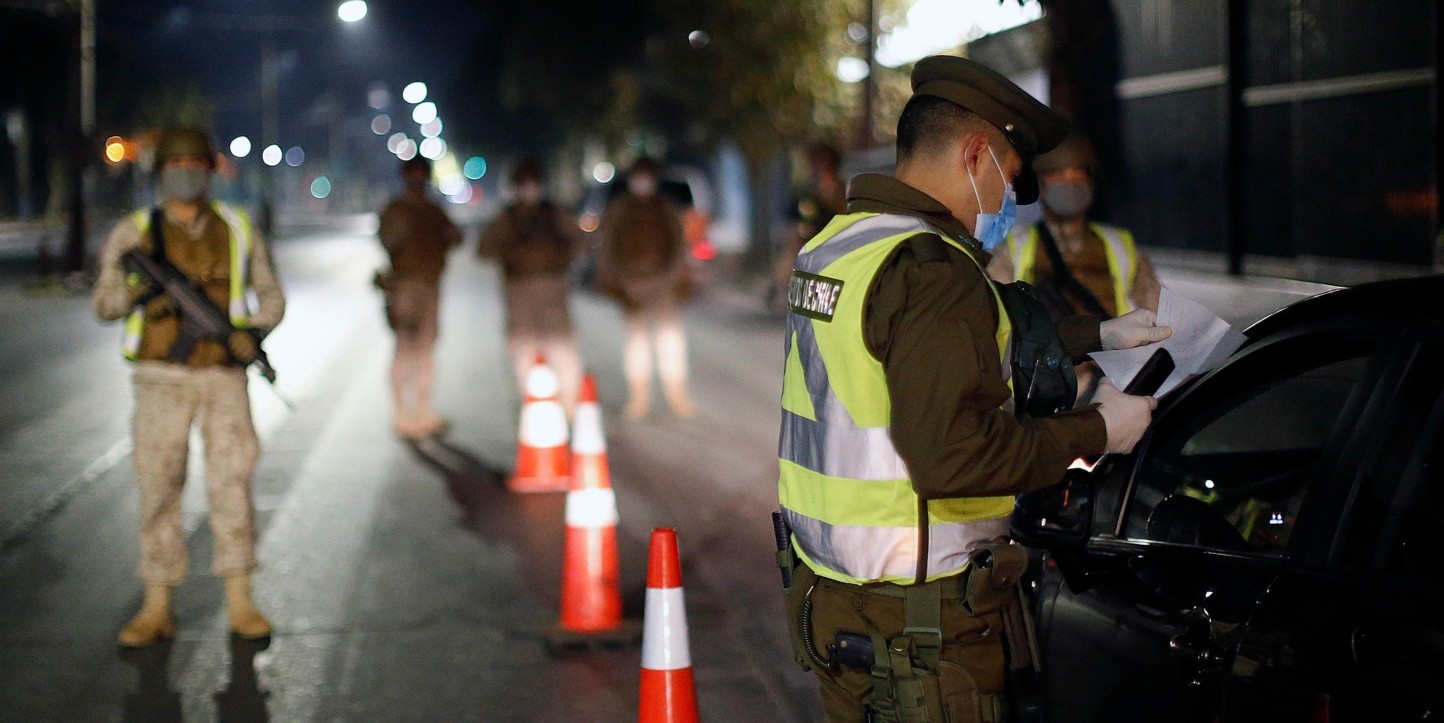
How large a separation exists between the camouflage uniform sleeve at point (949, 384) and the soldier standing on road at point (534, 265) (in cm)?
971

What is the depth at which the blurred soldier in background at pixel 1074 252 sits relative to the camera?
597 cm

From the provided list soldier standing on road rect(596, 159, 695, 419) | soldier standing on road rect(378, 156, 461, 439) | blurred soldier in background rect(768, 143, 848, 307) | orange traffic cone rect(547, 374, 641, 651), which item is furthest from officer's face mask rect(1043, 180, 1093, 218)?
soldier standing on road rect(596, 159, 695, 419)

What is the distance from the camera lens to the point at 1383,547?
2.74 metres

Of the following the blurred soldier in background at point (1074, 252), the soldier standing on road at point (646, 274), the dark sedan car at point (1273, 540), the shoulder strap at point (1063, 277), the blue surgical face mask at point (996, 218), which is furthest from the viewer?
the soldier standing on road at point (646, 274)

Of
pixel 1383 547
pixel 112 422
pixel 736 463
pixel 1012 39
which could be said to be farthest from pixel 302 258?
pixel 1383 547

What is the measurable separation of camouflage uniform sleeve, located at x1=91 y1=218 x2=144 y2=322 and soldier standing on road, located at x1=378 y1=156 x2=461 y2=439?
5.30m

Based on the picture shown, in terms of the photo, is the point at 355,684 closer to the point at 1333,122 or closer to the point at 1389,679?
the point at 1389,679

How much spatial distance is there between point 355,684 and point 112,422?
7412 millimetres

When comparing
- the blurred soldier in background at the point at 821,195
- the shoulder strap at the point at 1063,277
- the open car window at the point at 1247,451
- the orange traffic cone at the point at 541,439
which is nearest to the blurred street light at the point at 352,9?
the blurred soldier in background at the point at 821,195

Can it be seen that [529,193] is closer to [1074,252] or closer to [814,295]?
[1074,252]

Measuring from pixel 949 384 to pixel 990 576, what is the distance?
396 millimetres

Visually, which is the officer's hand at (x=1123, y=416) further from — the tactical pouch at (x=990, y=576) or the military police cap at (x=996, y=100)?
the military police cap at (x=996, y=100)

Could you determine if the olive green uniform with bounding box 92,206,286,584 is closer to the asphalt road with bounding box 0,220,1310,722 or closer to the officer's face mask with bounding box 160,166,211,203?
Result: the officer's face mask with bounding box 160,166,211,203

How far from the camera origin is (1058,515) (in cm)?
349
